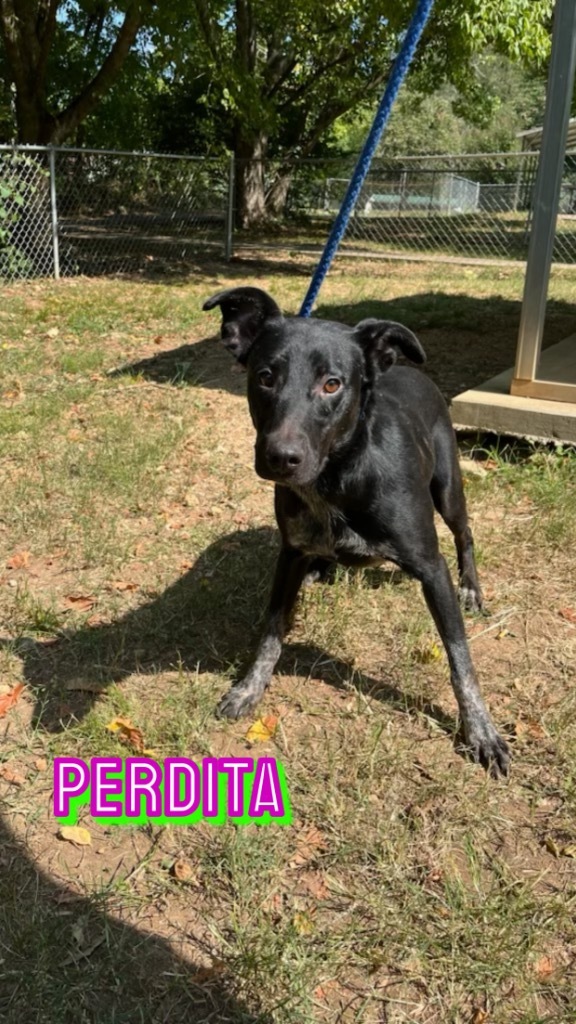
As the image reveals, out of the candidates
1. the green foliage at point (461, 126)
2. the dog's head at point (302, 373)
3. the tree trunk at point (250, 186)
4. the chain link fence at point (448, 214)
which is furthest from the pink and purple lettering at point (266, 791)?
the green foliage at point (461, 126)

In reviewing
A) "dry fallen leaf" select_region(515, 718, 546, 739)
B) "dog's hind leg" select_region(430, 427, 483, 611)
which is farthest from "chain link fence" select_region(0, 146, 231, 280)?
"dry fallen leaf" select_region(515, 718, 546, 739)

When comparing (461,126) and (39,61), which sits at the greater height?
(461,126)

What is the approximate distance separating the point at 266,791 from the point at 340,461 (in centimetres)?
110

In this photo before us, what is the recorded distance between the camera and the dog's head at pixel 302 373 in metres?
2.25

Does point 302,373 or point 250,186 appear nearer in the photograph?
point 302,373

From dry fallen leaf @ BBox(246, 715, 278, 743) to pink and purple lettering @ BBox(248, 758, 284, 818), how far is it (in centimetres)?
10

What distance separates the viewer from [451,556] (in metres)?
4.10

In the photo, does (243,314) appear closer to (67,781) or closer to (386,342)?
(386,342)

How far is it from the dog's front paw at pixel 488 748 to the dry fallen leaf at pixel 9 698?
66.1 inches

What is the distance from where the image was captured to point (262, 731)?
2.83 metres

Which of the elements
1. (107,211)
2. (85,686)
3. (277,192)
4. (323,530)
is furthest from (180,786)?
(277,192)

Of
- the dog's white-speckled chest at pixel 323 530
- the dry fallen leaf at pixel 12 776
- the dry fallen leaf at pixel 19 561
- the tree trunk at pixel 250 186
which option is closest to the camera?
the dry fallen leaf at pixel 12 776

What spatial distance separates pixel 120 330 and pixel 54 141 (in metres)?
5.77

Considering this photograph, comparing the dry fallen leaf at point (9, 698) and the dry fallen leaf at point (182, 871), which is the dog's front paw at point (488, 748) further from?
the dry fallen leaf at point (9, 698)
